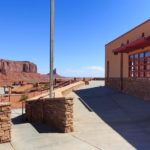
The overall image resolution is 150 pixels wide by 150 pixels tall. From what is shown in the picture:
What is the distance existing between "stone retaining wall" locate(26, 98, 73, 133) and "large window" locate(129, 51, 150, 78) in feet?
28.0

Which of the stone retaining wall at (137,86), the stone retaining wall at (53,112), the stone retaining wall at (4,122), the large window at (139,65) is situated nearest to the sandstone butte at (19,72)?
the stone retaining wall at (137,86)

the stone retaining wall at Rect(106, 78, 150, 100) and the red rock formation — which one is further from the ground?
the red rock formation

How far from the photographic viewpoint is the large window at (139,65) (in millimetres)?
20164

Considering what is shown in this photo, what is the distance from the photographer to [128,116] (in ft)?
46.5

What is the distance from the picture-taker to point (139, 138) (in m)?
9.83

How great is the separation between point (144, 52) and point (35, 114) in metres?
9.37

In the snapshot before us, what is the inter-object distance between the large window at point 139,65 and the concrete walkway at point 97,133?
4.13 metres

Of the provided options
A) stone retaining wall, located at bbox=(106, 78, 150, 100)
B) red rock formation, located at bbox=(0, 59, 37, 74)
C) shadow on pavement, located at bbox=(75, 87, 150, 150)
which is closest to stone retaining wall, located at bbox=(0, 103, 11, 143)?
shadow on pavement, located at bbox=(75, 87, 150, 150)

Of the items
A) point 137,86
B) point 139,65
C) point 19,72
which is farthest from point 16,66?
point 137,86

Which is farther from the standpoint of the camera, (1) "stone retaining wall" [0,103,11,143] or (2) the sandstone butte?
(2) the sandstone butte

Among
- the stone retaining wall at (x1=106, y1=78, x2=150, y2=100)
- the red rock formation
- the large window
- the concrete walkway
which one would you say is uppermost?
the red rock formation

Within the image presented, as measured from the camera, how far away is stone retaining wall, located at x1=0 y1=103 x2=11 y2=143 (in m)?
9.05

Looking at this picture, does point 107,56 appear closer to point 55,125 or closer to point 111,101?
point 111,101

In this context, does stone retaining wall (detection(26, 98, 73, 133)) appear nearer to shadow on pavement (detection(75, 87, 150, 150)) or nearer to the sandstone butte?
shadow on pavement (detection(75, 87, 150, 150))
